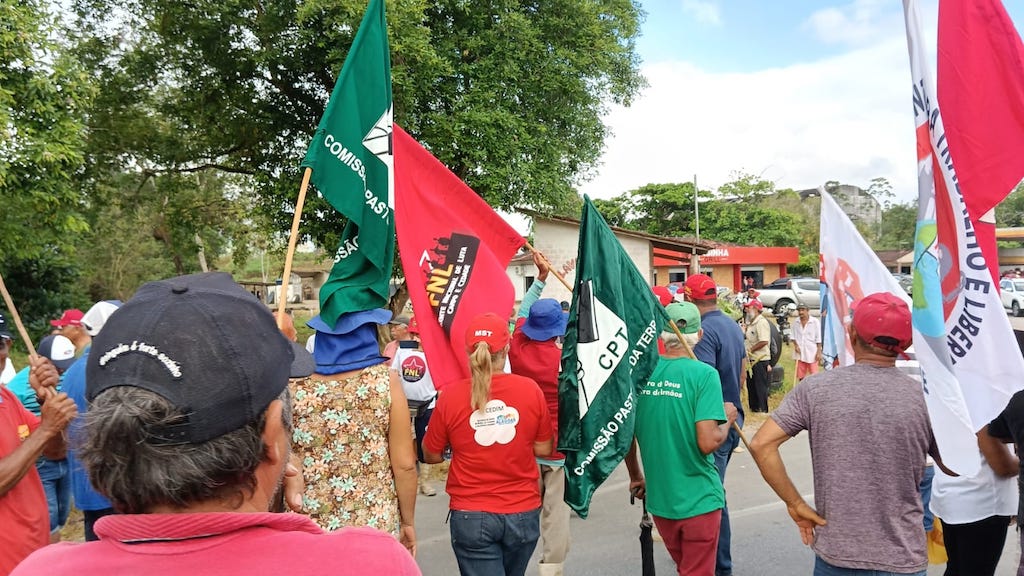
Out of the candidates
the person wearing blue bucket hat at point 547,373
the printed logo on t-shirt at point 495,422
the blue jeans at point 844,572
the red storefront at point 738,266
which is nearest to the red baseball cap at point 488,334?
the printed logo on t-shirt at point 495,422

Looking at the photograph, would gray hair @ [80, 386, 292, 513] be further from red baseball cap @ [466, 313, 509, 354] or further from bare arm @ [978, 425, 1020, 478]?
bare arm @ [978, 425, 1020, 478]

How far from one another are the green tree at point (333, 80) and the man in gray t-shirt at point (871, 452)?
9063 millimetres

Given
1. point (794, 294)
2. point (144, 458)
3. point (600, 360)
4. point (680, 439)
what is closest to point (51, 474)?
point (600, 360)

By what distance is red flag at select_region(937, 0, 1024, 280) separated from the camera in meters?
2.62

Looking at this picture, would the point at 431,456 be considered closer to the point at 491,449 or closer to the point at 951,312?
the point at 491,449

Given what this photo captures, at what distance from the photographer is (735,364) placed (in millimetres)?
5195

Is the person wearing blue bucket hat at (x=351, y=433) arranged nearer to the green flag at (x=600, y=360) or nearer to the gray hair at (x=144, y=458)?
the green flag at (x=600, y=360)

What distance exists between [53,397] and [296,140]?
1171 cm

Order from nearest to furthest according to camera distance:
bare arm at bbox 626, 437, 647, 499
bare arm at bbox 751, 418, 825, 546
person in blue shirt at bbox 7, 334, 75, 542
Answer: bare arm at bbox 751, 418, 825, 546, bare arm at bbox 626, 437, 647, 499, person in blue shirt at bbox 7, 334, 75, 542

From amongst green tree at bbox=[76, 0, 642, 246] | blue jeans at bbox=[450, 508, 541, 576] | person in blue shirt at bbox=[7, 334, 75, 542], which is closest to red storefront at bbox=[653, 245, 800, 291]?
green tree at bbox=[76, 0, 642, 246]

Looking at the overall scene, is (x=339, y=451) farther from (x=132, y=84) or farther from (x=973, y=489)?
(x=132, y=84)

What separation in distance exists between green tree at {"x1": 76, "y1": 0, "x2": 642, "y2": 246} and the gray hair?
10.1m

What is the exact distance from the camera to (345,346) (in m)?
2.96

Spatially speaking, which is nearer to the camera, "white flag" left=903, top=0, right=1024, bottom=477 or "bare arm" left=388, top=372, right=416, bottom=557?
"white flag" left=903, top=0, right=1024, bottom=477
